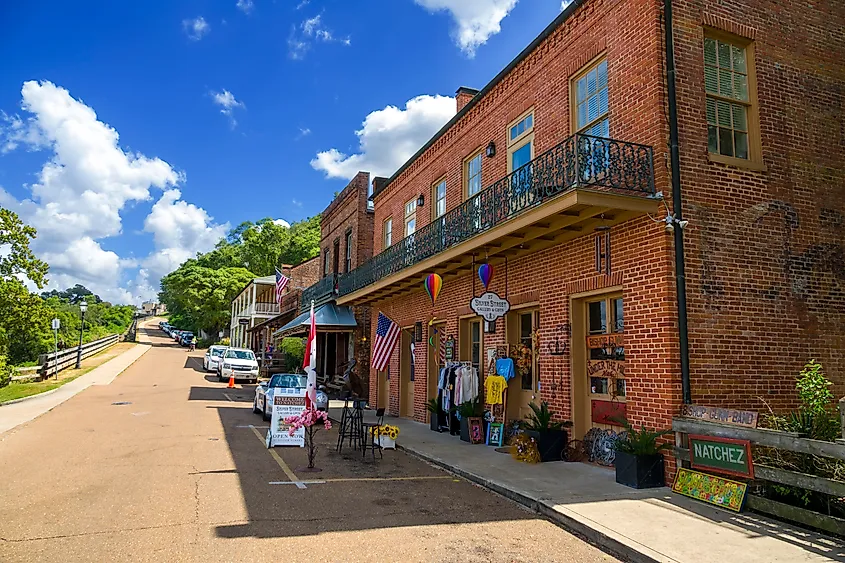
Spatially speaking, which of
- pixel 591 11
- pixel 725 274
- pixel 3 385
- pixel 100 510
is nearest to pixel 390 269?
pixel 591 11

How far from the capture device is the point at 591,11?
984 cm

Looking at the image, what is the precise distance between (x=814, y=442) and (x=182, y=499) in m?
6.89

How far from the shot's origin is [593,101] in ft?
32.3

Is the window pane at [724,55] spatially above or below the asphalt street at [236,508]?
above

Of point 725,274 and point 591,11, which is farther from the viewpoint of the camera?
point 591,11

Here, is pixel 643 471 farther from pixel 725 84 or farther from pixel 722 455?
pixel 725 84

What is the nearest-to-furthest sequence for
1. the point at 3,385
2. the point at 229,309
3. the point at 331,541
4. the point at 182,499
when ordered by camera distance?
the point at 331,541
the point at 182,499
the point at 3,385
the point at 229,309

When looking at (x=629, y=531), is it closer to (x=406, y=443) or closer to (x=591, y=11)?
(x=406, y=443)

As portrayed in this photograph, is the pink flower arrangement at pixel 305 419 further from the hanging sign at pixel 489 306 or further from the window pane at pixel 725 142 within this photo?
the window pane at pixel 725 142

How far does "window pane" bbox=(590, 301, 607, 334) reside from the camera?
9328 millimetres

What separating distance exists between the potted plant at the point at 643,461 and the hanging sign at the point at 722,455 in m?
0.47

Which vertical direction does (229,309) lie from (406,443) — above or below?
above

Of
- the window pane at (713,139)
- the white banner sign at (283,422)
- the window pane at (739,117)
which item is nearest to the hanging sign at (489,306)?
the white banner sign at (283,422)

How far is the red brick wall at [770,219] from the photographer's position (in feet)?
26.4
